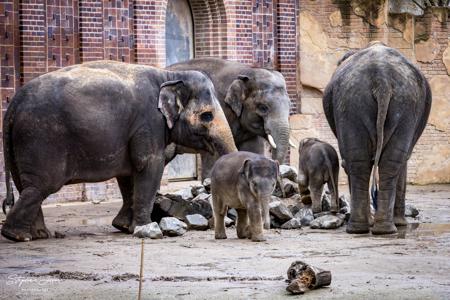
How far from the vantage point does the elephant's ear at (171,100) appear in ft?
49.1

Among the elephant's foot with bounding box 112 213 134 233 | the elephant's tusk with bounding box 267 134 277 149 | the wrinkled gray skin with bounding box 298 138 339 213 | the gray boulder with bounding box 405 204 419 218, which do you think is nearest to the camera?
the elephant's foot with bounding box 112 213 134 233

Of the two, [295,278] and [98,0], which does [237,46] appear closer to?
[98,0]

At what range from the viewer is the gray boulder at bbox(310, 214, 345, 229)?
15.1 metres

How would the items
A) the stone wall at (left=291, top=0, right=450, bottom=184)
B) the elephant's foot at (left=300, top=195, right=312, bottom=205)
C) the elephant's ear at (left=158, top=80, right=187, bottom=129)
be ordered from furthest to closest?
the stone wall at (left=291, top=0, right=450, bottom=184), the elephant's foot at (left=300, top=195, right=312, bottom=205), the elephant's ear at (left=158, top=80, right=187, bottom=129)

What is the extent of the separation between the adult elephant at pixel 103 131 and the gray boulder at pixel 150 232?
0.47 metres

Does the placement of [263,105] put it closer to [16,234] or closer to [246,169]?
[246,169]

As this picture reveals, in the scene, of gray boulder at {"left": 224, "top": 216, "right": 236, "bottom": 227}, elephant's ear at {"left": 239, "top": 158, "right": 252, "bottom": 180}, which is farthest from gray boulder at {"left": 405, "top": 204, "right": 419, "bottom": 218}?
elephant's ear at {"left": 239, "top": 158, "right": 252, "bottom": 180}

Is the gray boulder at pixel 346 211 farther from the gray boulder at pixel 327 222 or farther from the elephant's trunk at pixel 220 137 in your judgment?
the elephant's trunk at pixel 220 137

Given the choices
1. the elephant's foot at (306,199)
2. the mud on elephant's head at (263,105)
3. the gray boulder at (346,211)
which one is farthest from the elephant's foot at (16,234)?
the mud on elephant's head at (263,105)

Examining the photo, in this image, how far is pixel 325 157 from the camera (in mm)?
15961

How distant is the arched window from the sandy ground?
686 centimetres

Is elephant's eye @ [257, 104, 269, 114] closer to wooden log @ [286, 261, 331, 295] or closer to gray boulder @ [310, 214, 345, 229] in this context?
gray boulder @ [310, 214, 345, 229]

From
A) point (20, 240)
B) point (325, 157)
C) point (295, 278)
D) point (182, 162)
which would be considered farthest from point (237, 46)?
point (295, 278)

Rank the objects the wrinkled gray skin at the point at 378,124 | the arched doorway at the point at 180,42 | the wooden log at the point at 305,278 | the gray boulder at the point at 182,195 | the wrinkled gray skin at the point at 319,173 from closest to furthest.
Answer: the wooden log at the point at 305,278 → the wrinkled gray skin at the point at 378,124 → the gray boulder at the point at 182,195 → the wrinkled gray skin at the point at 319,173 → the arched doorway at the point at 180,42
